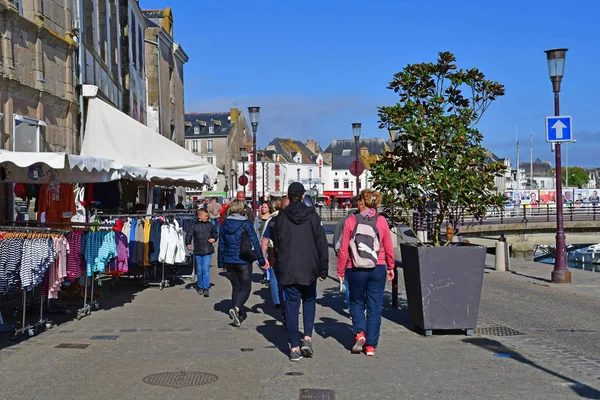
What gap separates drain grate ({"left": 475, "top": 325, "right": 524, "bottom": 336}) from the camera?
31.3 feet

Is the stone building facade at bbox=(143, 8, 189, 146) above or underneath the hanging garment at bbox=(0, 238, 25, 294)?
above

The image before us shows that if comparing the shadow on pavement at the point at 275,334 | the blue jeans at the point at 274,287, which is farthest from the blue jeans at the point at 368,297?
the blue jeans at the point at 274,287

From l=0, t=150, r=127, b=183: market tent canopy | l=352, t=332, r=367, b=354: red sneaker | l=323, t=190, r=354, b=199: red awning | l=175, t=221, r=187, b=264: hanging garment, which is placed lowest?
l=352, t=332, r=367, b=354: red sneaker

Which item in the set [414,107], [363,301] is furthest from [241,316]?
[414,107]

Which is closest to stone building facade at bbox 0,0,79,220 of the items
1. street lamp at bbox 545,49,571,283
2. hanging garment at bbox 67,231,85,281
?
Result: hanging garment at bbox 67,231,85,281

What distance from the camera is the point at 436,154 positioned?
390 inches

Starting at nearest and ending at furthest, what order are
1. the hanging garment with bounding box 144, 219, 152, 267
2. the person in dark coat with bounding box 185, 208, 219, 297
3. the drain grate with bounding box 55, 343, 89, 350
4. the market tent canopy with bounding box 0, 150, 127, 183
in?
the drain grate with bounding box 55, 343, 89, 350, the market tent canopy with bounding box 0, 150, 127, 183, the hanging garment with bounding box 144, 219, 152, 267, the person in dark coat with bounding box 185, 208, 219, 297

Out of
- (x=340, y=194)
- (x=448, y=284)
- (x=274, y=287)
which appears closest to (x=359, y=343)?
(x=448, y=284)

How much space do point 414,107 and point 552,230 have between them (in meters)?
40.1

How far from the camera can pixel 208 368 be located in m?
7.40

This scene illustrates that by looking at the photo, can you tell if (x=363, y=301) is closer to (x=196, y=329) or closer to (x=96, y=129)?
(x=196, y=329)

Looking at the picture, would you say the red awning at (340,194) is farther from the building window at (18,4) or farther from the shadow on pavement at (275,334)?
the shadow on pavement at (275,334)

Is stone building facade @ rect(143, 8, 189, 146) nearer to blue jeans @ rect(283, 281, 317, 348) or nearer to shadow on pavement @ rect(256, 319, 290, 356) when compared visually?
shadow on pavement @ rect(256, 319, 290, 356)

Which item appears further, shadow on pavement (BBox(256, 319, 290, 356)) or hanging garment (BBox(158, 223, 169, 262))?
hanging garment (BBox(158, 223, 169, 262))
